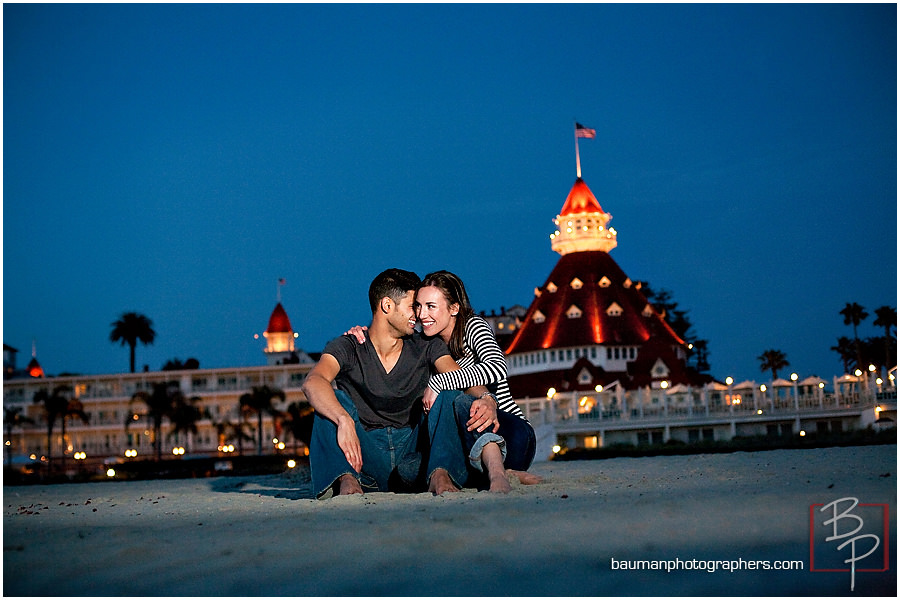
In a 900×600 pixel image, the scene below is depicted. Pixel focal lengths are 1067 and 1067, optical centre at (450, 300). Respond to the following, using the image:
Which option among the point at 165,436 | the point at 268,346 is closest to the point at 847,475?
the point at 165,436

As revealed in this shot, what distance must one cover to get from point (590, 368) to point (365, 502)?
55.1 metres

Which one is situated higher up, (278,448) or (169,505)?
(169,505)

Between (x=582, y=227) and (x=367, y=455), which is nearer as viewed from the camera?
(x=367, y=455)

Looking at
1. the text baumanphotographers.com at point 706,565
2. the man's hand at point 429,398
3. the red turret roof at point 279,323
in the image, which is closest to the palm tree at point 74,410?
the red turret roof at point 279,323

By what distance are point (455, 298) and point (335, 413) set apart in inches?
57.1

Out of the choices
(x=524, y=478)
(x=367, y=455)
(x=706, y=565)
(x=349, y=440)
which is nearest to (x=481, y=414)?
(x=349, y=440)

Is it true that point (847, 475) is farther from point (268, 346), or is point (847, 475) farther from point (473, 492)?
point (268, 346)

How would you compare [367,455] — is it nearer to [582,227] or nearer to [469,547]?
[469,547]

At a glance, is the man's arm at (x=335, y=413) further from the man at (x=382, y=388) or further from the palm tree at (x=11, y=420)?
the palm tree at (x=11, y=420)

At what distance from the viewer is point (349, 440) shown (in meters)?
7.55

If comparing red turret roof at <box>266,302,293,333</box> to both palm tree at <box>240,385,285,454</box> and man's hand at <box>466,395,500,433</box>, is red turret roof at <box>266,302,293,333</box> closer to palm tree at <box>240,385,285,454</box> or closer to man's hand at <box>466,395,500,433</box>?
palm tree at <box>240,385,285,454</box>

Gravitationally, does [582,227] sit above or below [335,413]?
above

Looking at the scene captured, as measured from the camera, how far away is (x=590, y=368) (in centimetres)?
6162

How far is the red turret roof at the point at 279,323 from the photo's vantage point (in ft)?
356
